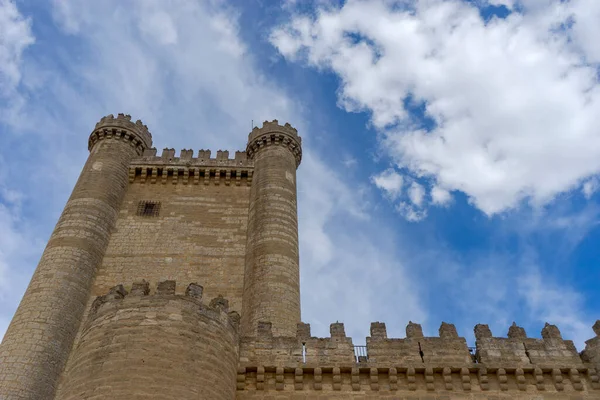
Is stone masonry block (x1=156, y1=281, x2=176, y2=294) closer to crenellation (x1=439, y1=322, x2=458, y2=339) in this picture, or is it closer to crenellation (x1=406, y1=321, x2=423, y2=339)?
crenellation (x1=406, y1=321, x2=423, y2=339)

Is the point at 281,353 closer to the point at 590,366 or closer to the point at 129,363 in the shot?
the point at 129,363

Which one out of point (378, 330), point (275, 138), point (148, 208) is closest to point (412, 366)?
point (378, 330)

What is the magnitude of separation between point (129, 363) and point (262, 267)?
8.30 metres

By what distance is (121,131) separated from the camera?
22.7 m

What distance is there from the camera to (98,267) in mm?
18062

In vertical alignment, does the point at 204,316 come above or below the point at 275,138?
below

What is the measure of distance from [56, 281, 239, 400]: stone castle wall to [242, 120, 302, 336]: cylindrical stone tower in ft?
15.9

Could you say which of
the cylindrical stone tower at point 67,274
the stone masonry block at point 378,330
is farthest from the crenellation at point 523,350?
the cylindrical stone tower at point 67,274

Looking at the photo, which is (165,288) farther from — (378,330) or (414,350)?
(414,350)

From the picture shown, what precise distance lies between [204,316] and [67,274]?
806 centimetres

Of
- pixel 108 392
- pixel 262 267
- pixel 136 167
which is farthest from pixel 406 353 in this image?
pixel 136 167

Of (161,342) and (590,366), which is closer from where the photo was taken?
(161,342)

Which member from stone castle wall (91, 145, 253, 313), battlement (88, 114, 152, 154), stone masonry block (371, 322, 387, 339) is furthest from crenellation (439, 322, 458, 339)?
battlement (88, 114, 152, 154)

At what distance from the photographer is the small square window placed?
67.8 ft
